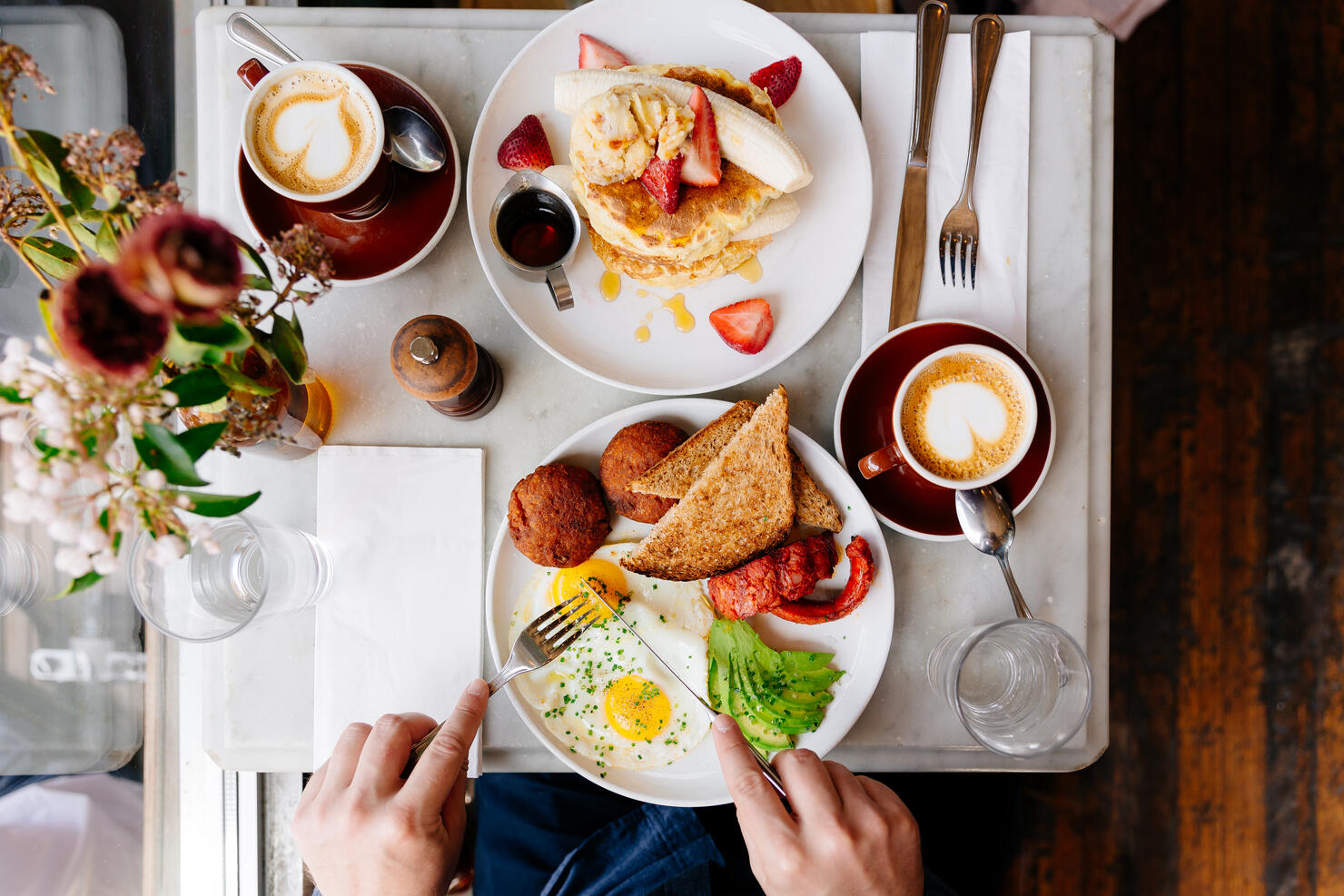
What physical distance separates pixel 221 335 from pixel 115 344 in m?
0.17

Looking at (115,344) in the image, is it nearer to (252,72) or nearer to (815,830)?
(252,72)

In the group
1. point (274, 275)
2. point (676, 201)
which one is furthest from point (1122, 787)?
point (274, 275)

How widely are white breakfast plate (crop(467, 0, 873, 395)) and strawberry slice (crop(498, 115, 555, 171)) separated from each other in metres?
0.03

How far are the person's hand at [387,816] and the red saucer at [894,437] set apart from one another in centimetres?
73

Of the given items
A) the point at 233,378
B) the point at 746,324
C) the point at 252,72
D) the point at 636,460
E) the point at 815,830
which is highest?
the point at 252,72

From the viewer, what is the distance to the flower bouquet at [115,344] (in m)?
0.57

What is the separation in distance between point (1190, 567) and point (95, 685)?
2566 mm

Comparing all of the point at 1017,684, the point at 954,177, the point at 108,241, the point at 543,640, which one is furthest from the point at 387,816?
the point at 954,177

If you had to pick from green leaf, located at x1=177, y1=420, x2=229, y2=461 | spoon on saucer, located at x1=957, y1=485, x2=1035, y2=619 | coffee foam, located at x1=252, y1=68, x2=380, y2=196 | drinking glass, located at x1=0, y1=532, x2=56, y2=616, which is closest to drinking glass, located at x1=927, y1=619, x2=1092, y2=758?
spoon on saucer, located at x1=957, y1=485, x2=1035, y2=619

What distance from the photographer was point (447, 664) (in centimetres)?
132

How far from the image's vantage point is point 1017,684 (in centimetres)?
129

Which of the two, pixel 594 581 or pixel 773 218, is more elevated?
pixel 773 218

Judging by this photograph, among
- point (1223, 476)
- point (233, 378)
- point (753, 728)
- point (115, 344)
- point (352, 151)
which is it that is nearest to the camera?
point (115, 344)

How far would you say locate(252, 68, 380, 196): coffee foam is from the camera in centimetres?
119
